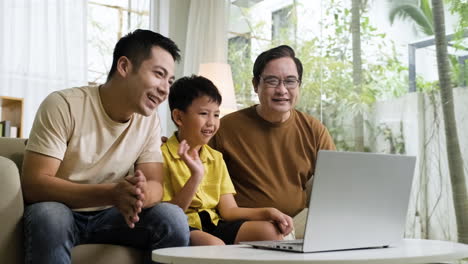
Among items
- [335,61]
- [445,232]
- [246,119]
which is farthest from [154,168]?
[335,61]

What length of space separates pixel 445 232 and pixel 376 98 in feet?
2.84

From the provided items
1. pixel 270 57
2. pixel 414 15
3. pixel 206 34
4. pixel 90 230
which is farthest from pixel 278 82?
pixel 206 34

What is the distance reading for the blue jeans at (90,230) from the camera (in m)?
1.40

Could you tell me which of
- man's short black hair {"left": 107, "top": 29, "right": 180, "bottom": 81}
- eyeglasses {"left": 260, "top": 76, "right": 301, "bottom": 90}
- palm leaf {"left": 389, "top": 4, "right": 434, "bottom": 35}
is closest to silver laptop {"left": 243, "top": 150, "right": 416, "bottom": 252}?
man's short black hair {"left": 107, "top": 29, "right": 180, "bottom": 81}

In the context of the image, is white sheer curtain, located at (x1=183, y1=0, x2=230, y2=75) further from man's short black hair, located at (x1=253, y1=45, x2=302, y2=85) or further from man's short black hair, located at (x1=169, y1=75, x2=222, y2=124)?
man's short black hair, located at (x1=169, y1=75, x2=222, y2=124)

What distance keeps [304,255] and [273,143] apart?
1.10 metres

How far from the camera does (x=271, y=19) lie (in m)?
4.14

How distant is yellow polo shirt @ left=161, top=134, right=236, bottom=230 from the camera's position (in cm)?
187

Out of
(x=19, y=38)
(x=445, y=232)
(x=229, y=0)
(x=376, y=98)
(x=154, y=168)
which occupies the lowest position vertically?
(x=445, y=232)

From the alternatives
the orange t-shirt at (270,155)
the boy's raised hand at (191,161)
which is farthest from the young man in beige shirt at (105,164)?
the orange t-shirt at (270,155)

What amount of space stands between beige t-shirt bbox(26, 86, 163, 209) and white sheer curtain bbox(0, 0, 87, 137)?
231 centimetres

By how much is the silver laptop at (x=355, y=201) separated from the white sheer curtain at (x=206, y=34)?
3.10 meters

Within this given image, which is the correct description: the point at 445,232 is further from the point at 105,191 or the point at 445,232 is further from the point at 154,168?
the point at 105,191

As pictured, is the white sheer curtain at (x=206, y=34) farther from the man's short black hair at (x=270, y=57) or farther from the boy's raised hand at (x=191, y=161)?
the boy's raised hand at (x=191, y=161)
